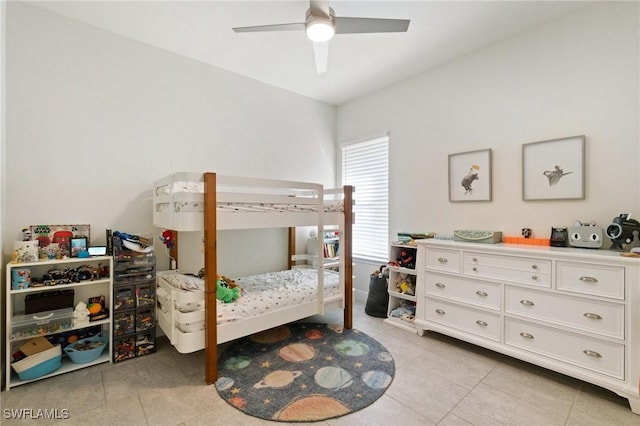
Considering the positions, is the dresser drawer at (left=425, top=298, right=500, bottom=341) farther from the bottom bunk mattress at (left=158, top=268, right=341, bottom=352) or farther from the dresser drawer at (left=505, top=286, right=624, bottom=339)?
the bottom bunk mattress at (left=158, top=268, right=341, bottom=352)

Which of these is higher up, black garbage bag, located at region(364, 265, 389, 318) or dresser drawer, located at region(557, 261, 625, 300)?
dresser drawer, located at region(557, 261, 625, 300)

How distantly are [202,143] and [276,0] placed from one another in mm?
1674

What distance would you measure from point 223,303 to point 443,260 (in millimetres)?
2058

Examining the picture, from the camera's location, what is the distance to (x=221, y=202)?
223 cm

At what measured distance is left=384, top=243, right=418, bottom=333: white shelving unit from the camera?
323 centimetres

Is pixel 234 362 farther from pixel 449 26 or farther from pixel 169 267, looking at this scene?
pixel 449 26

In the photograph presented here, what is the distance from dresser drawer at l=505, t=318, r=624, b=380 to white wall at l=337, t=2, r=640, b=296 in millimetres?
870

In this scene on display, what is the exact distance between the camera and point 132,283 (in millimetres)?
2578

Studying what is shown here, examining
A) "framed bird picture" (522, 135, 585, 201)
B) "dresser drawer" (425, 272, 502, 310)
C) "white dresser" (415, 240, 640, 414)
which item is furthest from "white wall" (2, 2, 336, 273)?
"framed bird picture" (522, 135, 585, 201)

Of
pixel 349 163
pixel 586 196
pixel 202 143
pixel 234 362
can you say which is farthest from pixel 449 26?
pixel 234 362

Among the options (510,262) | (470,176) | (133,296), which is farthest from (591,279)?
(133,296)

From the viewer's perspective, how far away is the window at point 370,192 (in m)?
3.97

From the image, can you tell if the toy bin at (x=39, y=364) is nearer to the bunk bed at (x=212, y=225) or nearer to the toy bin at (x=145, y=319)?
the toy bin at (x=145, y=319)

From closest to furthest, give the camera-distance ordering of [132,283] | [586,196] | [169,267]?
[586,196] → [132,283] → [169,267]
